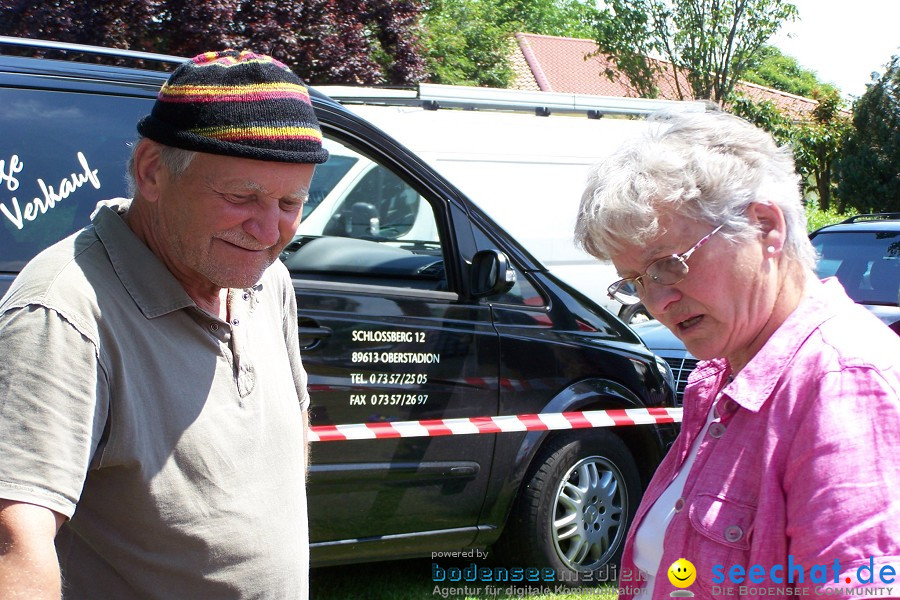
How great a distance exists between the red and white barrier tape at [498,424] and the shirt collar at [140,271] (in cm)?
157

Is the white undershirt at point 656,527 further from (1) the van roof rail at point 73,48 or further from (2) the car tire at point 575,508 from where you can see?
(1) the van roof rail at point 73,48

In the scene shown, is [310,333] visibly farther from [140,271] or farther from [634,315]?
[634,315]

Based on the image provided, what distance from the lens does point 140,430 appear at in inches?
65.9

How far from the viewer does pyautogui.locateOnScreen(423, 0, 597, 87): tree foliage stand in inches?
888

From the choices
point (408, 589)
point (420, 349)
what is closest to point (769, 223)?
point (420, 349)

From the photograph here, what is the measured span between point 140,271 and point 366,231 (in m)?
3.28

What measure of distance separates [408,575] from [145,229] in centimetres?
319

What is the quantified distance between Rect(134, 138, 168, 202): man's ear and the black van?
135 centimetres

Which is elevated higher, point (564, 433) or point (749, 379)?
point (749, 379)

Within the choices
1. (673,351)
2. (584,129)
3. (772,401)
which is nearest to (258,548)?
(772,401)

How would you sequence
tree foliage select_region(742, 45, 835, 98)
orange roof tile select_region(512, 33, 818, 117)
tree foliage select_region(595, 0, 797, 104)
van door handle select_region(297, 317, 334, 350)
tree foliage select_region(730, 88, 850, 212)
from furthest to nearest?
1. tree foliage select_region(742, 45, 835, 98)
2. orange roof tile select_region(512, 33, 818, 117)
3. tree foliage select_region(730, 88, 850, 212)
4. tree foliage select_region(595, 0, 797, 104)
5. van door handle select_region(297, 317, 334, 350)

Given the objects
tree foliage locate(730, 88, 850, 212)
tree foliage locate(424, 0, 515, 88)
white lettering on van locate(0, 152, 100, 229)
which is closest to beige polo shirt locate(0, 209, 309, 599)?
white lettering on van locate(0, 152, 100, 229)

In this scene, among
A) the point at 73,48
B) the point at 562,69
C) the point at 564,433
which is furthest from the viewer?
the point at 562,69

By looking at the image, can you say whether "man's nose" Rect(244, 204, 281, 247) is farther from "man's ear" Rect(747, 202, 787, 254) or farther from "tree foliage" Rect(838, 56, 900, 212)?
"tree foliage" Rect(838, 56, 900, 212)
